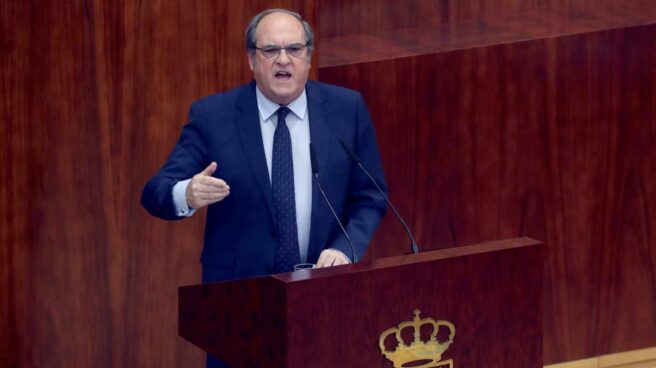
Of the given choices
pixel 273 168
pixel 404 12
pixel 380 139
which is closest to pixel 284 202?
pixel 273 168

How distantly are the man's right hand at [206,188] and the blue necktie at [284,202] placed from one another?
9 centimetres

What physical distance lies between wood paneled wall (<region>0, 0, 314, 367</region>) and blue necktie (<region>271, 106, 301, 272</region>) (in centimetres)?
21

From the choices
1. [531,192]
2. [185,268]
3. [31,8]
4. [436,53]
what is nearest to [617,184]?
[531,192]

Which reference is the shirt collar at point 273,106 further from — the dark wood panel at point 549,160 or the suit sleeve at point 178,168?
the dark wood panel at point 549,160

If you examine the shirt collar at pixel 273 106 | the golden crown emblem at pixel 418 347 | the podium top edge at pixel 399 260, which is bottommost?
the golden crown emblem at pixel 418 347

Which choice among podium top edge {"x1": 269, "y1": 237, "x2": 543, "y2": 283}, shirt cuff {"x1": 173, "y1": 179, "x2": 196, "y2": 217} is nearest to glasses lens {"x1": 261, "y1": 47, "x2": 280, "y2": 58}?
shirt cuff {"x1": 173, "y1": 179, "x2": 196, "y2": 217}

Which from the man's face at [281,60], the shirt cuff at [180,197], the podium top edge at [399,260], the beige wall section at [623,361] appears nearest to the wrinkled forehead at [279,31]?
the man's face at [281,60]

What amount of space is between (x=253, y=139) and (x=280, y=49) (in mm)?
65

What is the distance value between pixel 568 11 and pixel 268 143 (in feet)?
1.60

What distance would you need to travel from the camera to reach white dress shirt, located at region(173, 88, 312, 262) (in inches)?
39.5

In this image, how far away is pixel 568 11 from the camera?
1.39m

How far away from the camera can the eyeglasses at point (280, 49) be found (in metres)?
0.99

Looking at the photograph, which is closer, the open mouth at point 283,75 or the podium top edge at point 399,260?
the podium top edge at point 399,260

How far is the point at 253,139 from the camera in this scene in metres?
1.00
